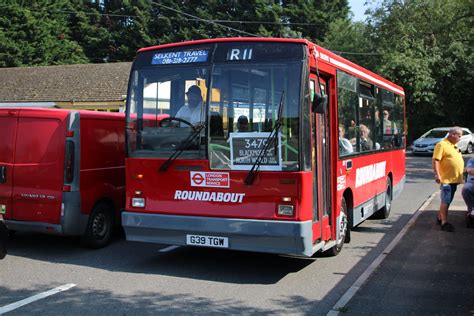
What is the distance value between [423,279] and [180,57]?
159 inches

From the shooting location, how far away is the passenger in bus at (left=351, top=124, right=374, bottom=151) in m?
8.81

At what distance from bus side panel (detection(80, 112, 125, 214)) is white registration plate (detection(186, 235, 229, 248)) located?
7.06 ft

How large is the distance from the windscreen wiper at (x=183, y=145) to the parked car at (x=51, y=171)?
1777mm

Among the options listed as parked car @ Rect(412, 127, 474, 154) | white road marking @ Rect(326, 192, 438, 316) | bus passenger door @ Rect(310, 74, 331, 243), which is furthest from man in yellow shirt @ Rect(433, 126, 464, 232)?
parked car @ Rect(412, 127, 474, 154)

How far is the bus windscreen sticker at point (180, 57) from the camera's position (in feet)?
21.9

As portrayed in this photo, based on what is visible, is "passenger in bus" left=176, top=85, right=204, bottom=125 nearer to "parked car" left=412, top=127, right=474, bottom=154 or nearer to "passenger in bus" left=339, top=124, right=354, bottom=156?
"passenger in bus" left=339, top=124, right=354, bottom=156

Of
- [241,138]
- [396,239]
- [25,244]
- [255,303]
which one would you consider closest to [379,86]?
[396,239]

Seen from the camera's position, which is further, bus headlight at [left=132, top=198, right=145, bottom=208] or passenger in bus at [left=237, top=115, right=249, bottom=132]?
bus headlight at [left=132, top=198, right=145, bottom=208]

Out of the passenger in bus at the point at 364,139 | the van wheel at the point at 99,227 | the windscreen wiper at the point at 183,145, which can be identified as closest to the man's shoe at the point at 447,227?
the passenger in bus at the point at 364,139

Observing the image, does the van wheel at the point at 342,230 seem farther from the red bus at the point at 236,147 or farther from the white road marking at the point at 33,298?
the white road marking at the point at 33,298

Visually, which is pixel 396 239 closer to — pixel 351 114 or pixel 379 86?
pixel 351 114

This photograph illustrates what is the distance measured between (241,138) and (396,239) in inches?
155

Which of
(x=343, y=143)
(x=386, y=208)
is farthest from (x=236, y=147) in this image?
(x=386, y=208)

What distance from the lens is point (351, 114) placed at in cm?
822
